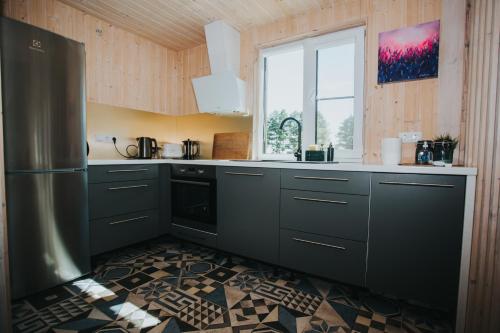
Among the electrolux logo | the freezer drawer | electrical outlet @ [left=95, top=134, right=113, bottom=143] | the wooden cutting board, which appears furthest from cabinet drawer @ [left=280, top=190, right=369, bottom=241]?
electrical outlet @ [left=95, top=134, right=113, bottom=143]

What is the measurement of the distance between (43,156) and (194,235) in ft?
4.47

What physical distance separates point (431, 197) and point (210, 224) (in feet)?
5.63

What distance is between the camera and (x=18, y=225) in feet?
5.35

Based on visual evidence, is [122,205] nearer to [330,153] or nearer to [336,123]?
[330,153]

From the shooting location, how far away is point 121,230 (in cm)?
232

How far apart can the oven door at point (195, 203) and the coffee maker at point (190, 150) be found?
0.55 m

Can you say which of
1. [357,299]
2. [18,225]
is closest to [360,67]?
[357,299]

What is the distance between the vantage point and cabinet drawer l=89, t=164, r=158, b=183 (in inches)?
84.5

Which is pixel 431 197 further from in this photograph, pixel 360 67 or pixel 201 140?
pixel 201 140

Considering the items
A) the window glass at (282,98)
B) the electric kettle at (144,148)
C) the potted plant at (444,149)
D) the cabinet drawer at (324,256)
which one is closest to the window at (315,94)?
the window glass at (282,98)

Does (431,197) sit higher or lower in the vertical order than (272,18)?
lower

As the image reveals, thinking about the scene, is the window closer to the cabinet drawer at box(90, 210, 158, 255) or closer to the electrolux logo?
the cabinet drawer at box(90, 210, 158, 255)

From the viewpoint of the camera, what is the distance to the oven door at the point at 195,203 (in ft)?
7.72

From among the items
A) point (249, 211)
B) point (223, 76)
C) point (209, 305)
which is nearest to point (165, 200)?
point (249, 211)
